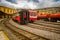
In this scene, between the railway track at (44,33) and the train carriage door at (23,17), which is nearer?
the railway track at (44,33)

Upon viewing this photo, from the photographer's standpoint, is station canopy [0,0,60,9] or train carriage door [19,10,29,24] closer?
station canopy [0,0,60,9]

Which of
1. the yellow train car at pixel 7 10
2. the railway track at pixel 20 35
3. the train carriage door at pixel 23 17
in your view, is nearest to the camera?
the railway track at pixel 20 35

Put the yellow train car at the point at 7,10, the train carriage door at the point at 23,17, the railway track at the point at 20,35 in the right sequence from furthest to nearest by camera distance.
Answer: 1. the train carriage door at the point at 23,17
2. the yellow train car at the point at 7,10
3. the railway track at the point at 20,35

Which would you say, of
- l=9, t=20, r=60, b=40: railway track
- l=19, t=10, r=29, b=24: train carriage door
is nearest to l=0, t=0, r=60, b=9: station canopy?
l=19, t=10, r=29, b=24: train carriage door

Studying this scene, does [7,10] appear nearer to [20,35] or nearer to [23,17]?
[23,17]

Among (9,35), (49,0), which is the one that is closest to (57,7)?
(49,0)

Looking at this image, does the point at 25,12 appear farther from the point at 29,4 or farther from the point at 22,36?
the point at 22,36

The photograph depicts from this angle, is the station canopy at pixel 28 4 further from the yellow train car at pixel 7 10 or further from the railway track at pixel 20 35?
the railway track at pixel 20 35

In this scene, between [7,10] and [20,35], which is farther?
[20,35]

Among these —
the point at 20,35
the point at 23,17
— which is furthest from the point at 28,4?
the point at 20,35

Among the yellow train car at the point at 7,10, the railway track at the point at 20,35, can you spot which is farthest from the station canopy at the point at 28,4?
the railway track at the point at 20,35

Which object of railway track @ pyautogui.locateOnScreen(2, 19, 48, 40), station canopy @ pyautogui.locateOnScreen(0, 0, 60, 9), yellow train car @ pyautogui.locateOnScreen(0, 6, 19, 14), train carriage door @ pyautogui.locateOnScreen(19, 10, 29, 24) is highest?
station canopy @ pyautogui.locateOnScreen(0, 0, 60, 9)

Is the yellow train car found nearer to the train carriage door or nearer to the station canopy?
the station canopy

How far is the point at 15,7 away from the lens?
18.5 ft
